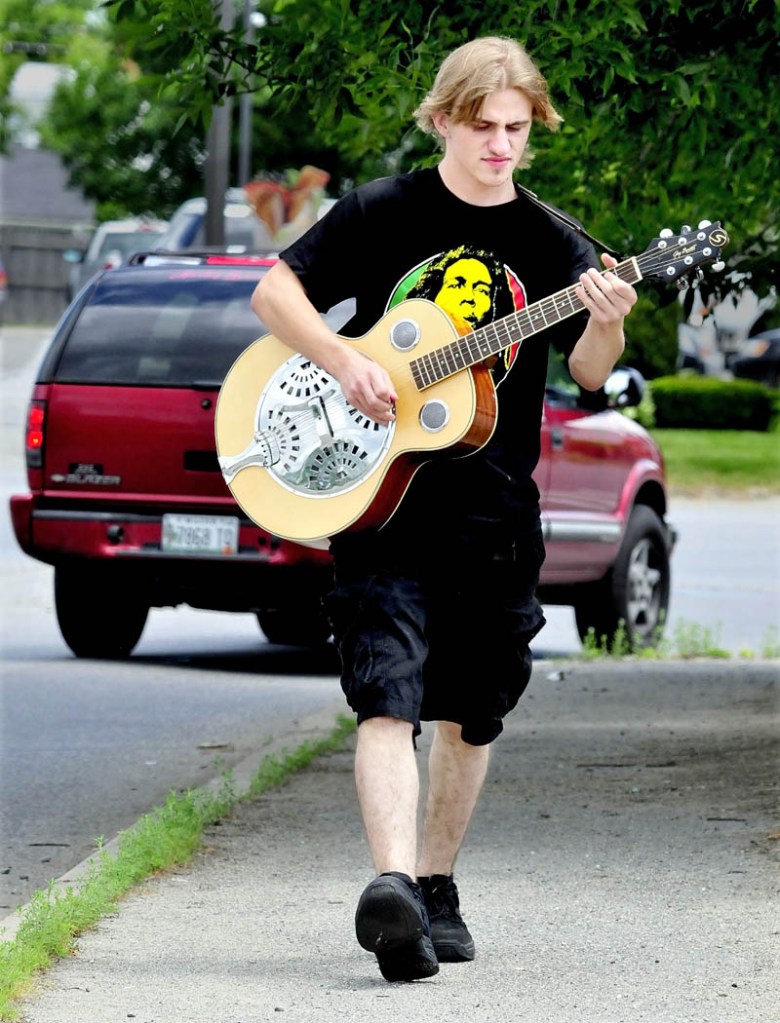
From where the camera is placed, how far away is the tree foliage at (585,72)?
6234mm

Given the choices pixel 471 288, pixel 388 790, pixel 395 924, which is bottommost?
pixel 395 924

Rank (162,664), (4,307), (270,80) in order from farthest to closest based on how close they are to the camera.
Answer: (4,307) < (162,664) < (270,80)

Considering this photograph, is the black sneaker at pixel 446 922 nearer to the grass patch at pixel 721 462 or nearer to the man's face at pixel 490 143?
the man's face at pixel 490 143

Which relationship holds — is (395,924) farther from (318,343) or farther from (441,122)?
(441,122)

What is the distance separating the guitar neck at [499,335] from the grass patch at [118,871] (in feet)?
4.74

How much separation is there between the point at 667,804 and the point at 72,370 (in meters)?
4.38

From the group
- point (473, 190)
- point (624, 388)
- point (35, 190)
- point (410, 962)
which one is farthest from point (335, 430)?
point (35, 190)

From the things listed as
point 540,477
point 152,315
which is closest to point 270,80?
point 152,315

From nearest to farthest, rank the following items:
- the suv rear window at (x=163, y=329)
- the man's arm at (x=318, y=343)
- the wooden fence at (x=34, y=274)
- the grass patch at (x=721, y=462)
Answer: the man's arm at (x=318, y=343), the suv rear window at (x=163, y=329), the grass patch at (x=721, y=462), the wooden fence at (x=34, y=274)

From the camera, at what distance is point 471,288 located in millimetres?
4590

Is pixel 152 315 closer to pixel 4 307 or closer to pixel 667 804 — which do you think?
pixel 667 804

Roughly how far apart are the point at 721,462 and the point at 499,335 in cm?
2029

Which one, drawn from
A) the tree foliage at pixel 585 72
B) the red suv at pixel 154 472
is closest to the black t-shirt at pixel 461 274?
the tree foliage at pixel 585 72

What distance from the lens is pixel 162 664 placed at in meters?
10.3
